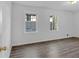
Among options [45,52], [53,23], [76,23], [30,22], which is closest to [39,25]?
[30,22]

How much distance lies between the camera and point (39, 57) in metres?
3.67

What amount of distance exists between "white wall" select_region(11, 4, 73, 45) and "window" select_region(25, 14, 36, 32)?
248 mm

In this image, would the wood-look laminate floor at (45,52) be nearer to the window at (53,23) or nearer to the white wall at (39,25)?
the white wall at (39,25)

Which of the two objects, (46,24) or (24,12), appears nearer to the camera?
(24,12)

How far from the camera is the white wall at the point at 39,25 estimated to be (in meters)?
5.70

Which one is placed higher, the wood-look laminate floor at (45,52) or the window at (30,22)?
the window at (30,22)

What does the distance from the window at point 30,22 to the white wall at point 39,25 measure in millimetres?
248

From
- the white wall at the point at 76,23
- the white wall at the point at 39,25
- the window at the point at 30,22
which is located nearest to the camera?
the white wall at the point at 39,25

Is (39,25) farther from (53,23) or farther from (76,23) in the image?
(76,23)

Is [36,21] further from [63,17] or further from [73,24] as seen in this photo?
[73,24]

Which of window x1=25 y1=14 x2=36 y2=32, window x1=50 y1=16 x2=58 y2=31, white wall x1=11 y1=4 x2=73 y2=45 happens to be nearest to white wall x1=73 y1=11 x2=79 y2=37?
white wall x1=11 y1=4 x2=73 y2=45

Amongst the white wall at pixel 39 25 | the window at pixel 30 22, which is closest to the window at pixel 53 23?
the white wall at pixel 39 25

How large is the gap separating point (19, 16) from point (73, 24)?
505 centimetres

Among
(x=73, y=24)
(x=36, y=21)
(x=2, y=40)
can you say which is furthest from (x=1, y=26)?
(x=73, y=24)
